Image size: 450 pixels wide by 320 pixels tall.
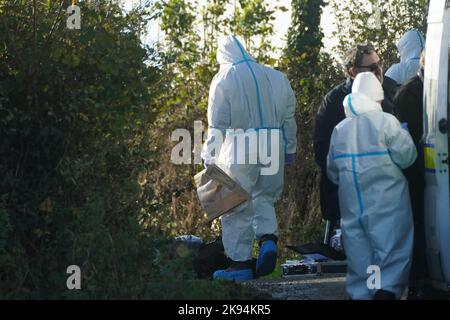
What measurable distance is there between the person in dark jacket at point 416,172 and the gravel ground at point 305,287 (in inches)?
21.1

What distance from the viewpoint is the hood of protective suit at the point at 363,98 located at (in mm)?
9039

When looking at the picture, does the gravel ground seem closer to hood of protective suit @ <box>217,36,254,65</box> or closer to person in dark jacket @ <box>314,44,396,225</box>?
person in dark jacket @ <box>314,44,396,225</box>

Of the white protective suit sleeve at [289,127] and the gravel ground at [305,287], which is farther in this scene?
the white protective suit sleeve at [289,127]

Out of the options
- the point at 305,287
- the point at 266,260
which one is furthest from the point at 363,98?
the point at 266,260

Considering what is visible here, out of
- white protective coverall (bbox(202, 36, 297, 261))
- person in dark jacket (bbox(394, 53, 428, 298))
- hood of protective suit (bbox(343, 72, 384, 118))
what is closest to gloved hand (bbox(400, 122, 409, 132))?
person in dark jacket (bbox(394, 53, 428, 298))

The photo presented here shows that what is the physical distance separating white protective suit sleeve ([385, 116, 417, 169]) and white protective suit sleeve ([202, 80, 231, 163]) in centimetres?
221

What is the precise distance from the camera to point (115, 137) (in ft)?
31.0

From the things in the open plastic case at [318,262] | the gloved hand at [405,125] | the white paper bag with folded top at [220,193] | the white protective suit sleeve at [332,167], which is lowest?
the open plastic case at [318,262]

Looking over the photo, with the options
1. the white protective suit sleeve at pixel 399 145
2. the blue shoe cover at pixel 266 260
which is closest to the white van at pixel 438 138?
the white protective suit sleeve at pixel 399 145

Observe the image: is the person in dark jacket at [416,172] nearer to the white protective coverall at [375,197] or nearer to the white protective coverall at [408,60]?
the white protective coverall at [375,197]

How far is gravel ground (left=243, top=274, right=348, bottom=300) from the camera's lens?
9383mm

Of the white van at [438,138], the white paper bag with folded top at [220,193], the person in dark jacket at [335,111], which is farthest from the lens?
the white paper bag with folded top at [220,193]

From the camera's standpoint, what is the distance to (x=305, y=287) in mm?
9961
